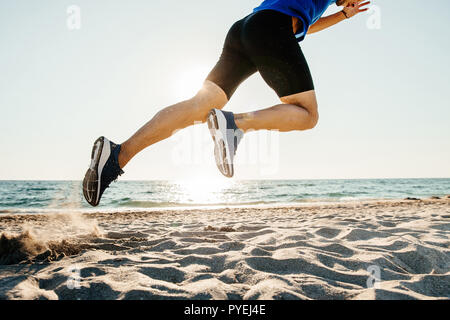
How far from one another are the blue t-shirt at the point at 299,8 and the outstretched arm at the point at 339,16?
518mm

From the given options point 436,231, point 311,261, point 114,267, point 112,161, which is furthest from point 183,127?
point 436,231

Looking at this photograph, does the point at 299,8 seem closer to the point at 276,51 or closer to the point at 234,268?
the point at 276,51

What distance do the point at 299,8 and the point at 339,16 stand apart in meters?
0.84

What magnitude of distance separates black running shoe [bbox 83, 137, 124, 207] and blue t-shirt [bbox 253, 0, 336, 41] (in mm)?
1365

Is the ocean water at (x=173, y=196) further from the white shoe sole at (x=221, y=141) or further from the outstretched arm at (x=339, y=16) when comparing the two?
the outstretched arm at (x=339, y=16)

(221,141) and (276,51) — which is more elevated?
(276,51)

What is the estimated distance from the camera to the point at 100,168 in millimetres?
2107

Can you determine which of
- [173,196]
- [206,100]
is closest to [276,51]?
[206,100]

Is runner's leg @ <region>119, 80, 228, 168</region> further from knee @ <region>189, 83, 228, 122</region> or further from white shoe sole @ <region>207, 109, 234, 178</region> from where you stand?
white shoe sole @ <region>207, 109, 234, 178</region>

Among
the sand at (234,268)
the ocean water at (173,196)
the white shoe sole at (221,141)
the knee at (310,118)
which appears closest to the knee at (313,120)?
the knee at (310,118)

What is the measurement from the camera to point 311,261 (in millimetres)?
1812

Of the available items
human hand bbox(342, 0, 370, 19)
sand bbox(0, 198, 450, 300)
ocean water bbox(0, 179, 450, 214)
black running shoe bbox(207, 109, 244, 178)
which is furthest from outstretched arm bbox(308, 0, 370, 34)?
ocean water bbox(0, 179, 450, 214)

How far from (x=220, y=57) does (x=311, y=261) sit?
1.55 m

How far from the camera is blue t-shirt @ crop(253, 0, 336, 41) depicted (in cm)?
187
